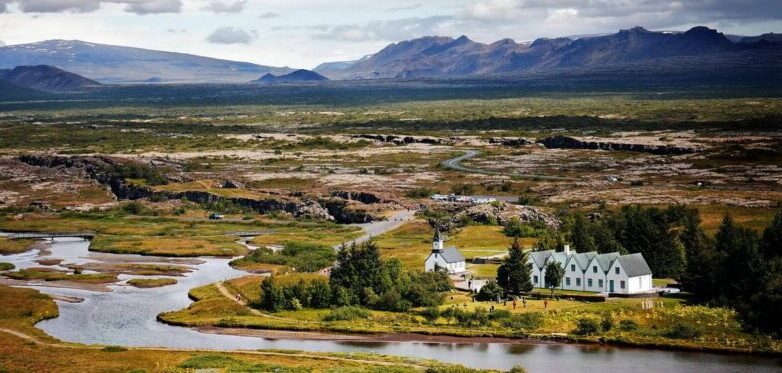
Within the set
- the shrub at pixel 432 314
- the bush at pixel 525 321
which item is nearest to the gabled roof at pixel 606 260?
the bush at pixel 525 321

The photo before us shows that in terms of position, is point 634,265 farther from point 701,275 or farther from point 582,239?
point 582,239

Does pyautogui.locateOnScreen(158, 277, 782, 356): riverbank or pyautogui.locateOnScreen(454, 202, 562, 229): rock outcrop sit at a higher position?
pyautogui.locateOnScreen(454, 202, 562, 229): rock outcrop

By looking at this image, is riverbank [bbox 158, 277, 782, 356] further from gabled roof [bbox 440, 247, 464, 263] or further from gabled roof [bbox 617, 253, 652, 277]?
gabled roof [bbox 440, 247, 464, 263]

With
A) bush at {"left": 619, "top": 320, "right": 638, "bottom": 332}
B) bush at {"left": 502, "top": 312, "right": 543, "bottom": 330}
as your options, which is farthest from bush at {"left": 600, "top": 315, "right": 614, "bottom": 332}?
bush at {"left": 502, "top": 312, "right": 543, "bottom": 330}

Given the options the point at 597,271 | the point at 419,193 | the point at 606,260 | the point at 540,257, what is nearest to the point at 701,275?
the point at 606,260

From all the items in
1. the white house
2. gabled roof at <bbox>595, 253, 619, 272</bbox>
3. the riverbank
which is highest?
gabled roof at <bbox>595, 253, 619, 272</bbox>

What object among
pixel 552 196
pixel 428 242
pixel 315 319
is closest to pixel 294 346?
pixel 315 319

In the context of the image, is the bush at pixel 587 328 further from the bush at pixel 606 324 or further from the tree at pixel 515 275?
the tree at pixel 515 275

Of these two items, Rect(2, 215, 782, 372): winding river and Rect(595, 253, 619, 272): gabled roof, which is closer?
Rect(2, 215, 782, 372): winding river
